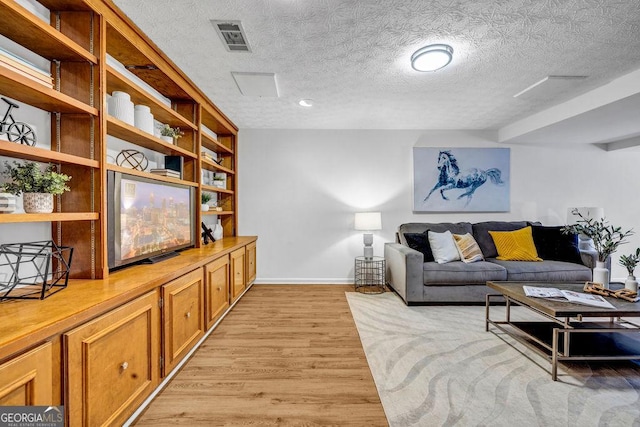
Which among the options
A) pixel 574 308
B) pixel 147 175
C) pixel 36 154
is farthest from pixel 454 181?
pixel 36 154

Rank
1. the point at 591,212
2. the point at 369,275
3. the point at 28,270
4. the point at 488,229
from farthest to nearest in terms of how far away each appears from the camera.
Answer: the point at 369,275, the point at 488,229, the point at 591,212, the point at 28,270

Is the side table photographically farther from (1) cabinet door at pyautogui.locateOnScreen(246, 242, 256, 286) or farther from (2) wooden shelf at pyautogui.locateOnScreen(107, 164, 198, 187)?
(2) wooden shelf at pyautogui.locateOnScreen(107, 164, 198, 187)

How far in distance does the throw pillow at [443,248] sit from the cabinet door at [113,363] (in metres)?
3.07

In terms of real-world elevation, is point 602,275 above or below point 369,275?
above

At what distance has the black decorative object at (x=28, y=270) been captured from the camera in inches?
48.4

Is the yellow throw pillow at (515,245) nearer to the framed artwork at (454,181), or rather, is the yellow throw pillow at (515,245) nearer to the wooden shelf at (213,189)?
the framed artwork at (454,181)

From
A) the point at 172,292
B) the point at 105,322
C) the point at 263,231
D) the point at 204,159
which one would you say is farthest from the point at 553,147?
the point at 105,322

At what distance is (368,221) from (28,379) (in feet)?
11.8

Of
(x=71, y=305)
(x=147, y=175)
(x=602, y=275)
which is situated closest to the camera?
(x=71, y=305)

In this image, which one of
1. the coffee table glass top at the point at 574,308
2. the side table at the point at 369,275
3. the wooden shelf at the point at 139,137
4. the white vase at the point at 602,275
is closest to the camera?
the wooden shelf at the point at 139,137

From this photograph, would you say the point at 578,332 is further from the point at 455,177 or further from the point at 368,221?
the point at 455,177

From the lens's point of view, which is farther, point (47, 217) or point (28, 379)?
point (47, 217)

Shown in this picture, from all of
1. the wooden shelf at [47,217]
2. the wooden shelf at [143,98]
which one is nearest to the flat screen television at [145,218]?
the wooden shelf at [47,217]

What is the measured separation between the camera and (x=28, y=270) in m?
1.53
